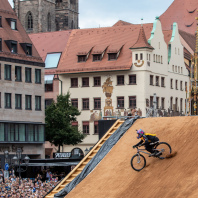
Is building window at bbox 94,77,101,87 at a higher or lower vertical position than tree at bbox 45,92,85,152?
higher

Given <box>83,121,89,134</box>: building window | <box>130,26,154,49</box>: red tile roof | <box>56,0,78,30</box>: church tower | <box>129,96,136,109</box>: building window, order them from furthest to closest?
<box>56,0,78,30</box>: church tower → <box>83,121,89,134</box>: building window → <box>129,96,136,109</box>: building window → <box>130,26,154,49</box>: red tile roof

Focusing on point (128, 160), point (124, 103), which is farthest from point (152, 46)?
point (128, 160)

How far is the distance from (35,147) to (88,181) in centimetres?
4126

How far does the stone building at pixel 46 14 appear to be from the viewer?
4919 inches

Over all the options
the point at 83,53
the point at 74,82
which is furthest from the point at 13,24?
the point at 74,82

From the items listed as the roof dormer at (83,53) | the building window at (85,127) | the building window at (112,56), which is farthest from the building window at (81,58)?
the building window at (85,127)

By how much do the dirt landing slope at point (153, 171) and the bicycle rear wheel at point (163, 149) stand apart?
288mm

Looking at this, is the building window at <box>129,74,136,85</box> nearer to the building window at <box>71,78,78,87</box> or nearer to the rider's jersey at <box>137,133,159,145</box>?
the building window at <box>71,78,78,87</box>

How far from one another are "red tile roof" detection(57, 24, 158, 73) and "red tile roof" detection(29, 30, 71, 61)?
0.94 meters

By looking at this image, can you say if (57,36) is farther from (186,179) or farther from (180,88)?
(186,179)

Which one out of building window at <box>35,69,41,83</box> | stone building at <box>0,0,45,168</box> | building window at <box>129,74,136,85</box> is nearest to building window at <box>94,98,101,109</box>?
building window at <box>129,74,136,85</box>

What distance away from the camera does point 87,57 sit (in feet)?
286

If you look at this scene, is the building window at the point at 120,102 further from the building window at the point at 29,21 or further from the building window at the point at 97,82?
the building window at the point at 29,21

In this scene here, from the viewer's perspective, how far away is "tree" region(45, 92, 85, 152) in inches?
3031
